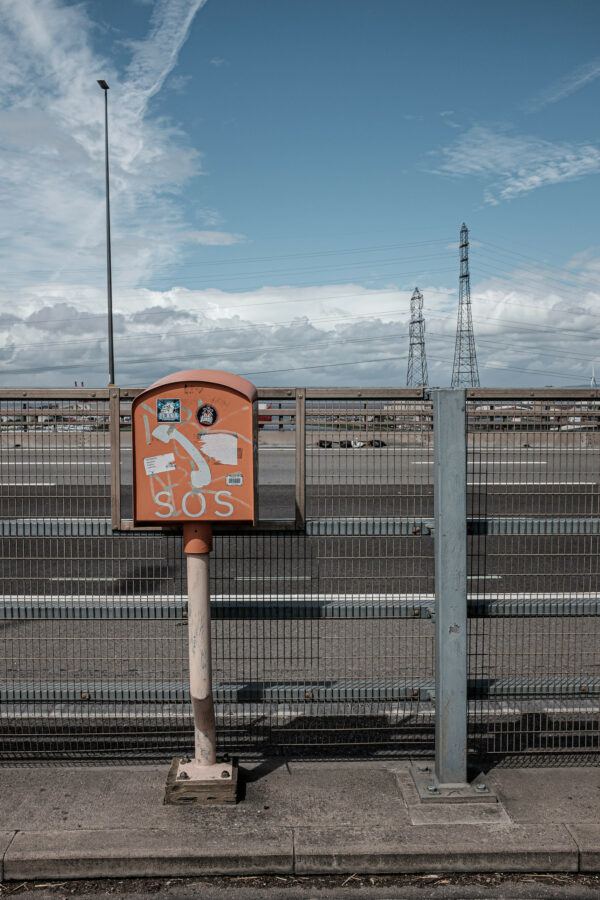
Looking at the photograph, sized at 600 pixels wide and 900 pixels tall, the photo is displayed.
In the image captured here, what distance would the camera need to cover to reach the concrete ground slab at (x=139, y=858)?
10.9 ft

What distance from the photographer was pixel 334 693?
13.6 feet

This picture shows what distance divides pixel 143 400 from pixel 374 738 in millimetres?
2396

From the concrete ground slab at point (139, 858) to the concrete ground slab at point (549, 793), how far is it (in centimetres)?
116

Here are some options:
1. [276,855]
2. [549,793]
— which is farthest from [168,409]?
[549,793]

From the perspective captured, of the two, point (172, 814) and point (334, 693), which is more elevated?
point (334, 693)

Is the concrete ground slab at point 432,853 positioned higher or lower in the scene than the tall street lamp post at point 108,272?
lower

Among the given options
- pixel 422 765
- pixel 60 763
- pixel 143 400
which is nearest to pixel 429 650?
pixel 422 765

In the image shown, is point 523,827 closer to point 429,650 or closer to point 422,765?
point 422,765

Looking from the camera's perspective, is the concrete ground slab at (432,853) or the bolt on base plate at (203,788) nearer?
the concrete ground slab at (432,853)

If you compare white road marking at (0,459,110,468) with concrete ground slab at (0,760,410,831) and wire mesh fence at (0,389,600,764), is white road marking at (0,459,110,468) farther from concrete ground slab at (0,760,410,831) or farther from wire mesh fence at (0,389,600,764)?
concrete ground slab at (0,760,410,831)

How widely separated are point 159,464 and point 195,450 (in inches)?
7.3

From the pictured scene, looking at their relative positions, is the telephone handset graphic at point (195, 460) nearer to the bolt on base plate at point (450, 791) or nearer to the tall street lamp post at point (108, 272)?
the bolt on base plate at point (450, 791)

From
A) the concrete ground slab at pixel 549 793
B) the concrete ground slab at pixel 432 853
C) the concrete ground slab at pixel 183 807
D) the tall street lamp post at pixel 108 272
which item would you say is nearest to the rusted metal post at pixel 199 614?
the concrete ground slab at pixel 183 807

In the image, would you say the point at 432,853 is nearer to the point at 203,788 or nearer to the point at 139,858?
the point at 203,788
